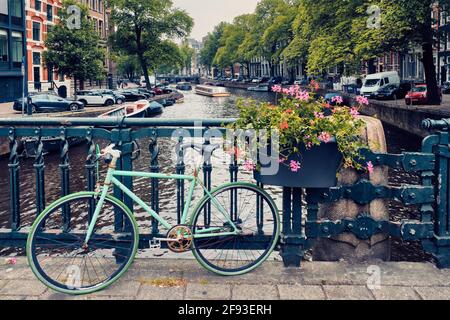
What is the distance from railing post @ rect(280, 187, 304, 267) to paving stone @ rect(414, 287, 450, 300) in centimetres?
89

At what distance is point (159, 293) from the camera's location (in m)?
3.78

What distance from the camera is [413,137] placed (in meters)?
24.4

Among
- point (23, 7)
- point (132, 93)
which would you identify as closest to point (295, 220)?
point (23, 7)

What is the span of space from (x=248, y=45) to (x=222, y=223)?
79705 millimetres

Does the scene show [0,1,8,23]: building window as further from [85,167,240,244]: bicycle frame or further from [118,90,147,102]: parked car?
[85,167,240,244]: bicycle frame

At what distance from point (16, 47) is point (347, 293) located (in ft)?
136

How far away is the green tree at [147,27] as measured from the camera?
60.8 metres

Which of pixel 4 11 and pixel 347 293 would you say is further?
pixel 4 11

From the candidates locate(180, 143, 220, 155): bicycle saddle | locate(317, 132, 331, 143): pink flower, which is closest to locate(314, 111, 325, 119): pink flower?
locate(317, 132, 331, 143): pink flower

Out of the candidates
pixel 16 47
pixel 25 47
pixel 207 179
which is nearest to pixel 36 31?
pixel 25 47

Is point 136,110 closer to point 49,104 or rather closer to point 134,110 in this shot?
point 134,110

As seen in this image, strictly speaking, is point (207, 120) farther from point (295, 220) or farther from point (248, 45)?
point (248, 45)

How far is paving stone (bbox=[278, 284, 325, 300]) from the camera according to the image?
372 centimetres

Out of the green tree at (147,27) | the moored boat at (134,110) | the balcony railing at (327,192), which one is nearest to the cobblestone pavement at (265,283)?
the balcony railing at (327,192)
